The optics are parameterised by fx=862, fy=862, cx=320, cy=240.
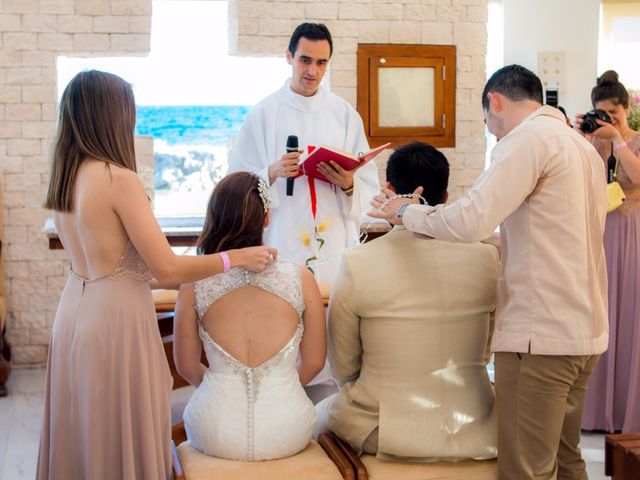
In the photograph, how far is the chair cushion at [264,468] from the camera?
2.31 m

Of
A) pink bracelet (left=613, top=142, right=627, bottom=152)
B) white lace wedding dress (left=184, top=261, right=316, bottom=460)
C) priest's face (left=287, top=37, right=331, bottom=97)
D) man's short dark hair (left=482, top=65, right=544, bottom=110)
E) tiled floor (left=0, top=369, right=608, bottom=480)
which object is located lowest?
tiled floor (left=0, top=369, right=608, bottom=480)

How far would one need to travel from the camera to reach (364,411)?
8.11 ft

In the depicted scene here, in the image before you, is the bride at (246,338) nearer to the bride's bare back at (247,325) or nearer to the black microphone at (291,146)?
the bride's bare back at (247,325)

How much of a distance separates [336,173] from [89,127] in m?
1.69

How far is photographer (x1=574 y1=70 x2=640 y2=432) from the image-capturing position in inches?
160

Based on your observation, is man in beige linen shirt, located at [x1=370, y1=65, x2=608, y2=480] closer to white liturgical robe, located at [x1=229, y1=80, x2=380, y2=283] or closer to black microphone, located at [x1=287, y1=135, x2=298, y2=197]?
black microphone, located at [x1=287, y1=135, x2=298, y2=197]

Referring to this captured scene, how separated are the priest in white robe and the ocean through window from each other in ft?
6.32

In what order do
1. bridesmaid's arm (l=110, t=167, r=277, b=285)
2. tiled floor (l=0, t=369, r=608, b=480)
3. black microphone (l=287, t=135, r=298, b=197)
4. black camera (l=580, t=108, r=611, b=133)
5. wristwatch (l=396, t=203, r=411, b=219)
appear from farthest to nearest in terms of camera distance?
black camera (l=580, t=108, r=611, b=133)
tiled floor (l=0, t=369, r=608, b=480)
black microphone (l=287, t=135, r=298, b=197)
wristwatch (l=396, t=203, r=411, b=219)
bridesmaid's arm (l=110, t=167, r=277, b=285)

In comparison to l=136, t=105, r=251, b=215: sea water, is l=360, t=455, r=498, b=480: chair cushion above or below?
below

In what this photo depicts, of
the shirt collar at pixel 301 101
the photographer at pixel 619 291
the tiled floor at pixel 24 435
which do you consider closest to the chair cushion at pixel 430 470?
the tiled floor at pixel 24 435

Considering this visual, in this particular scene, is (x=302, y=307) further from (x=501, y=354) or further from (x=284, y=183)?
(x=284, y=183)

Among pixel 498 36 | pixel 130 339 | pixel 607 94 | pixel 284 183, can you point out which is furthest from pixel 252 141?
pixel 498 36

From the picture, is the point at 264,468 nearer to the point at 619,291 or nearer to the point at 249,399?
the point at 249,399

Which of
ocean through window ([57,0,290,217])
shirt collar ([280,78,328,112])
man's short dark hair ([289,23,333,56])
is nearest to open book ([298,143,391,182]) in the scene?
shirt collar ([280,78,328,112])
